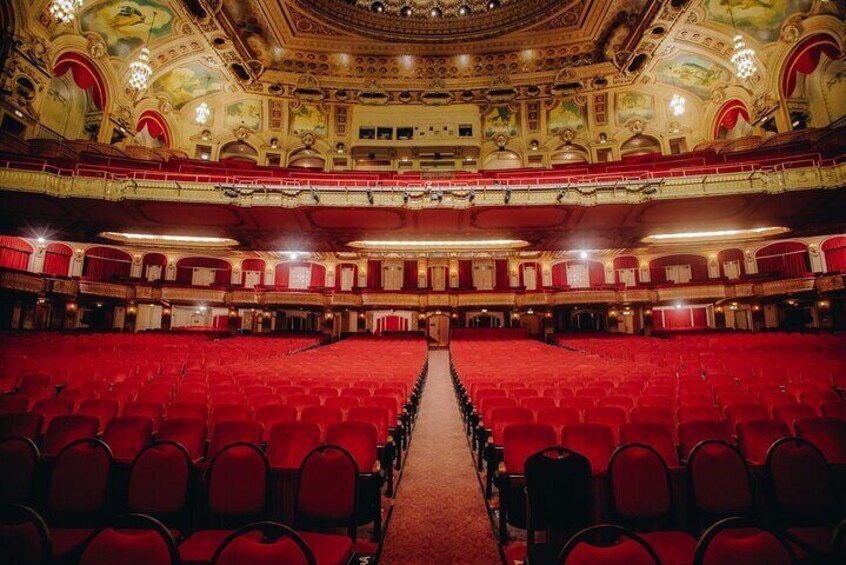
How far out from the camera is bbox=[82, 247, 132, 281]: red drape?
58.1 ft

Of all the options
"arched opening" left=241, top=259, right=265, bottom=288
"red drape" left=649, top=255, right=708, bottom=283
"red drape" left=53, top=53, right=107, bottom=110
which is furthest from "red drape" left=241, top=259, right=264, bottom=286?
"red drape" left=649, top=255, right=708, bottom=283

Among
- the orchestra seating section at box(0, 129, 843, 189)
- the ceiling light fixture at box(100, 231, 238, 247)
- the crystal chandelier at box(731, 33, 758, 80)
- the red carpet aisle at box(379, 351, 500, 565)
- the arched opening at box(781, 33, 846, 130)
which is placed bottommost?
the red carpet aisle at box(379, 351, 500, 565)

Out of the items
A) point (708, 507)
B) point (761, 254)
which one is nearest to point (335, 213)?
point (708, 507)

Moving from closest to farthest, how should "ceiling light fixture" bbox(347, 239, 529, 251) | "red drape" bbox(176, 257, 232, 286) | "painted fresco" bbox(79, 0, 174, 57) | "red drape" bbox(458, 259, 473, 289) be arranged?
"painted fresco" bbox(79, 0, 174, 57)
"ceiling light fixture" bbox(347, 239, 529, 251)
"red drape" bbox(176, 257, 232, 286)
"red drape" bbox(458, 259, 473, 289)

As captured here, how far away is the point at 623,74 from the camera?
19656 millimetres

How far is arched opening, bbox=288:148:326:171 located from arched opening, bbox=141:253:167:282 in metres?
8.58

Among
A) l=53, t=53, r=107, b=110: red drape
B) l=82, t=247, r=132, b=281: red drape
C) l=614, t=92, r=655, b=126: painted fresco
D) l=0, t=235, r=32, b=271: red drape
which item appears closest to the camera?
l=0, t=235, r=32, b=271: red drape

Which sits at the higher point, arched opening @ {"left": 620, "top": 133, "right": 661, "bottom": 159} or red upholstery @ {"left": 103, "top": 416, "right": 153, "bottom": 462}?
arched opening @ {"left": 620, "top": 133, "right": 661, "bottom": 159}

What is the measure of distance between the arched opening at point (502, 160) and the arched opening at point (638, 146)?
5862 millimetres

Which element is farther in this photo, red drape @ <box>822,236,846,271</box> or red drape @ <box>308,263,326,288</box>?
red drape @ <box>308,263,326,288</box>

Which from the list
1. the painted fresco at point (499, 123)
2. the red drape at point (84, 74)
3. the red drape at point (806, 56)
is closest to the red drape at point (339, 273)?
→ the painted fresco at point (499, 123)

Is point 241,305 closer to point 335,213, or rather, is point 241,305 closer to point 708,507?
point 335,213

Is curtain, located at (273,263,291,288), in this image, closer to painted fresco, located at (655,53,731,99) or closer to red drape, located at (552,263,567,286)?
red drape, located at (552,263,567,286)

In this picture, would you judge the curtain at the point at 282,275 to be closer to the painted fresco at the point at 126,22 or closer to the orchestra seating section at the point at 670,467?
the painted fresco at the point at 126,22
